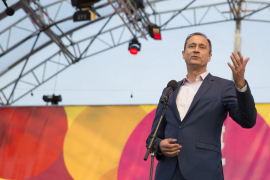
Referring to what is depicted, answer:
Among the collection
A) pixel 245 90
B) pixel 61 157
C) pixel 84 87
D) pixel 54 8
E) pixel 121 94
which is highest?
pixel 54 8

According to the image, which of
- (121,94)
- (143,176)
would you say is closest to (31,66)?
(121,94)

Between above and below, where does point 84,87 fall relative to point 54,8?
below

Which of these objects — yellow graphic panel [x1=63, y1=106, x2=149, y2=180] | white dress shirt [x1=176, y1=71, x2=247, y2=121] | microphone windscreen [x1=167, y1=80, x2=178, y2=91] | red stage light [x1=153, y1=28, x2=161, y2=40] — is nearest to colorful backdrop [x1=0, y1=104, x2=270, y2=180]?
yellow graphic panel [x1=63, y1=106, x2=149, y2=180]

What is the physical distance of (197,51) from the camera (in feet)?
5.93

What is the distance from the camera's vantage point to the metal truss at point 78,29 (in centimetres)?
719

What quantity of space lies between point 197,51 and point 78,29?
275 inches

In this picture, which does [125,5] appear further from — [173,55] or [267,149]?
[267,149]

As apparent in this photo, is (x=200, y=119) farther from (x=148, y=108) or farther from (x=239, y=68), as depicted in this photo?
(x=148, y=108)

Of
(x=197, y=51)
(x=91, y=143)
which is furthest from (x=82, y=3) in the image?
(x=197, y=51)

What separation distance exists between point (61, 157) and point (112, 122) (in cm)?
75

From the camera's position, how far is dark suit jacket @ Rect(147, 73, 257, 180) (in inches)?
60.6

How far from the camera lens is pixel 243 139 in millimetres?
3434

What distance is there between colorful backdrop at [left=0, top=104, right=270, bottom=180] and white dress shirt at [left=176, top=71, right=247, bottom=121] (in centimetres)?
183

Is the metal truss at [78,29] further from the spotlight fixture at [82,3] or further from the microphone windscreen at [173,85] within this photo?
the microphone windscreen at [173,85]
